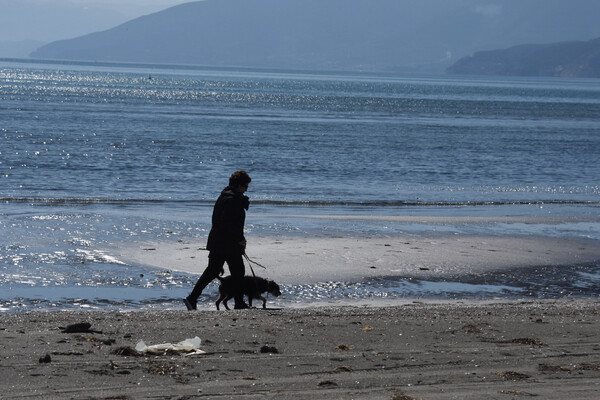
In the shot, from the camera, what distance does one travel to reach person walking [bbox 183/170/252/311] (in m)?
9.73

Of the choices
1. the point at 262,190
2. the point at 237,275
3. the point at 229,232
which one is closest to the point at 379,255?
the point at 237,275

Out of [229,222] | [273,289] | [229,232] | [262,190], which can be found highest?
[229,222]

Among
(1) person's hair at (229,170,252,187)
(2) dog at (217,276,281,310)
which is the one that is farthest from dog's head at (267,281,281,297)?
(1) person's hair at (229,170,252,187)

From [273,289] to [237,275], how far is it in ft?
2.07

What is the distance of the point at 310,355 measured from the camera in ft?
24.5

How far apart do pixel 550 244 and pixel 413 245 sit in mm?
2594

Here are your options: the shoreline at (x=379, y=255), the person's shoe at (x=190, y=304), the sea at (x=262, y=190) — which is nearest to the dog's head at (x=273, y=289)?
the sea at (x=262, y=190)

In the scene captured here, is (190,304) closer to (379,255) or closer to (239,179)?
(239,179)

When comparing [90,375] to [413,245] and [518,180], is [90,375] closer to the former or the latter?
[413,245]

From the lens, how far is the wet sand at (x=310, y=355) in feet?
21.0

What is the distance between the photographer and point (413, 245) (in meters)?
15.1

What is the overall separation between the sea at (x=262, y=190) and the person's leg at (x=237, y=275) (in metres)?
0.60

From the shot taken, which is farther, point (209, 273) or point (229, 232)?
point (209, 273)

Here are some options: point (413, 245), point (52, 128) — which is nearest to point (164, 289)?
point (413, 245)
